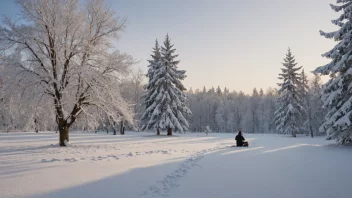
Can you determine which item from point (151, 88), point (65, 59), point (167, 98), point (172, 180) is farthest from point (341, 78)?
point (151, 88)

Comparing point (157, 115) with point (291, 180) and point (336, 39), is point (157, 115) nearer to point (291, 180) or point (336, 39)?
point (336, 39)

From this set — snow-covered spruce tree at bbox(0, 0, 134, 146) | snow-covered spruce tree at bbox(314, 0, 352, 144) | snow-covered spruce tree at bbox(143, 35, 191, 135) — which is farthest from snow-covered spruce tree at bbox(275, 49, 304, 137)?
snow-covered spruce tree at bbox(0, 0, 134, 146)

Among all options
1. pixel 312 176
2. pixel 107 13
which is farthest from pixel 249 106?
pixel 312 176

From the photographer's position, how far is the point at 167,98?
36.6 m

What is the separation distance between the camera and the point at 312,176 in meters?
9.00

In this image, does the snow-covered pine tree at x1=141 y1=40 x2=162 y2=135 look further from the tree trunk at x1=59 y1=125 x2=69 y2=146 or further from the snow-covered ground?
the snow-covered ground

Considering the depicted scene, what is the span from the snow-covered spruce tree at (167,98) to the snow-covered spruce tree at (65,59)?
16978 mm

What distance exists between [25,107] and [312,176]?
53.4ft

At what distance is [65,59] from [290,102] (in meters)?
39.3

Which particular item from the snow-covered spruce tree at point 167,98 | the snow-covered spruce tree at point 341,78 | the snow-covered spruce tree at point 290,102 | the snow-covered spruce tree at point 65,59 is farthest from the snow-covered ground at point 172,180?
the snow-covered spruce tree at point 290,102

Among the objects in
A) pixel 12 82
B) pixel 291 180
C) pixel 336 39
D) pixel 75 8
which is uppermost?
pixel 75 8

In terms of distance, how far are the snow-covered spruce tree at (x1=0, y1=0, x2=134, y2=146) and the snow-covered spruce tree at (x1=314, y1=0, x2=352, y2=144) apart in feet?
51.0

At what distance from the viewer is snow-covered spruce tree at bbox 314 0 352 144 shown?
18.1 metres

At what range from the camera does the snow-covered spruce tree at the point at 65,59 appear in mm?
16156
